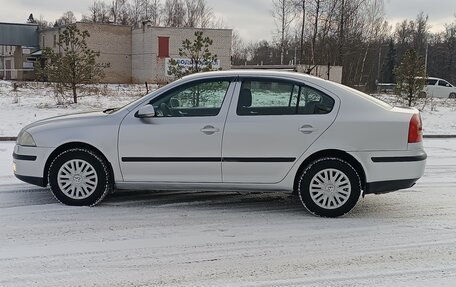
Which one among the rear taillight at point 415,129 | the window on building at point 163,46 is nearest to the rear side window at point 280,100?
the rear taillight at point 415,129

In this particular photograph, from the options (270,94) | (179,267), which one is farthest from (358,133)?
(179,267)

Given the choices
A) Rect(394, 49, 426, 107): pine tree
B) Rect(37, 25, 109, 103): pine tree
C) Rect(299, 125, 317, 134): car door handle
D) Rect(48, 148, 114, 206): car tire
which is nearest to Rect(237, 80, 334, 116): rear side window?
Rect(299, 125, 317, 134): car door handle

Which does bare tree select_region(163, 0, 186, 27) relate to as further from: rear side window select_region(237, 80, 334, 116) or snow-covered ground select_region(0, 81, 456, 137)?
rear side window select_region(237, 80, 334, 116)

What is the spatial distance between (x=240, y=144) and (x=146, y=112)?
112 centimetres

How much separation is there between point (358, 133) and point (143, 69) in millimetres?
45125

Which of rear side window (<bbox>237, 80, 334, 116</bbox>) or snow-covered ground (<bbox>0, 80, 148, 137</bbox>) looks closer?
rear side window (<bbox>237, 80, 334, 116</bbox>)

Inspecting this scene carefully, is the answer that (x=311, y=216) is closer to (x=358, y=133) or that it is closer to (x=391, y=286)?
(x=358, y=133)

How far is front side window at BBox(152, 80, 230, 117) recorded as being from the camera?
5535 mm

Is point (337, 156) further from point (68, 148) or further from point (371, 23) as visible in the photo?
point (371, 23)

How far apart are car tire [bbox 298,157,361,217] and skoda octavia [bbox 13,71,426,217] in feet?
0.04

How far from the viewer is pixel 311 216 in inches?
220

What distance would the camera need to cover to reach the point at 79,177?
18.6 ft

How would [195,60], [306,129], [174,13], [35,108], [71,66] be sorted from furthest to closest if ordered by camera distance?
1. [174,13]
2. [71,66]
3. [195,60]
4. [35,108]
5. [306,129]

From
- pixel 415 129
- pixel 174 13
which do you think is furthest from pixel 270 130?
pixel 174 13
